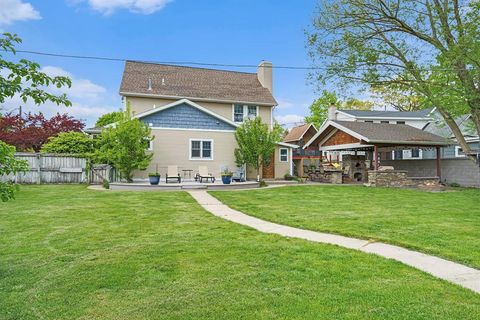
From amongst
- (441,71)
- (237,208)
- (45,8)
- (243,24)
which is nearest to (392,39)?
(441,71)

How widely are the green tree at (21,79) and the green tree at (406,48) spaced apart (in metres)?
15.8

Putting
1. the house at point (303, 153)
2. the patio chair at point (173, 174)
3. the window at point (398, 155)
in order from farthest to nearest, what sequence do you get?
1. the house at point (303, 153)
2. the window at point (398, 155)
3. the patio chair at point (173, 174)

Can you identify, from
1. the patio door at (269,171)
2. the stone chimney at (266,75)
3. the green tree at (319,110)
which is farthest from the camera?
the green tree at (319,110)

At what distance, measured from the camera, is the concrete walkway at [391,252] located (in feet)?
14.6

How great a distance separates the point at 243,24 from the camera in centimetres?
2097

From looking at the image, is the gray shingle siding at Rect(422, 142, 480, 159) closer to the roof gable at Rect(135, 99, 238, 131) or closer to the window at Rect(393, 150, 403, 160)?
the window at Rect(393, 150, 403, 160)

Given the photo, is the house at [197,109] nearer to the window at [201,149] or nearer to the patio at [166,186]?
the window at [201,149]

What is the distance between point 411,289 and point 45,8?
14605 millimetres

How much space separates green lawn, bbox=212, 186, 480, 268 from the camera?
19.8 feet

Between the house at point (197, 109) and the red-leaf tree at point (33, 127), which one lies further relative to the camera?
the red-leaf tree at point (33, 127)

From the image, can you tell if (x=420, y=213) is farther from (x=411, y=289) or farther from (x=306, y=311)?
(x=306, y=311)

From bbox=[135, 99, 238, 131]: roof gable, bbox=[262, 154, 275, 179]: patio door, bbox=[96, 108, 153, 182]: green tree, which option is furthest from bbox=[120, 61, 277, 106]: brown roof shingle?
bbox=[96, 108, 153, 182]: green tree

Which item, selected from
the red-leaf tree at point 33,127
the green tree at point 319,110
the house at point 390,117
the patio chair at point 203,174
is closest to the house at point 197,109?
the patio chair at point 203,174

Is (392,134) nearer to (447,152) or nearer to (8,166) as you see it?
(447,152)
